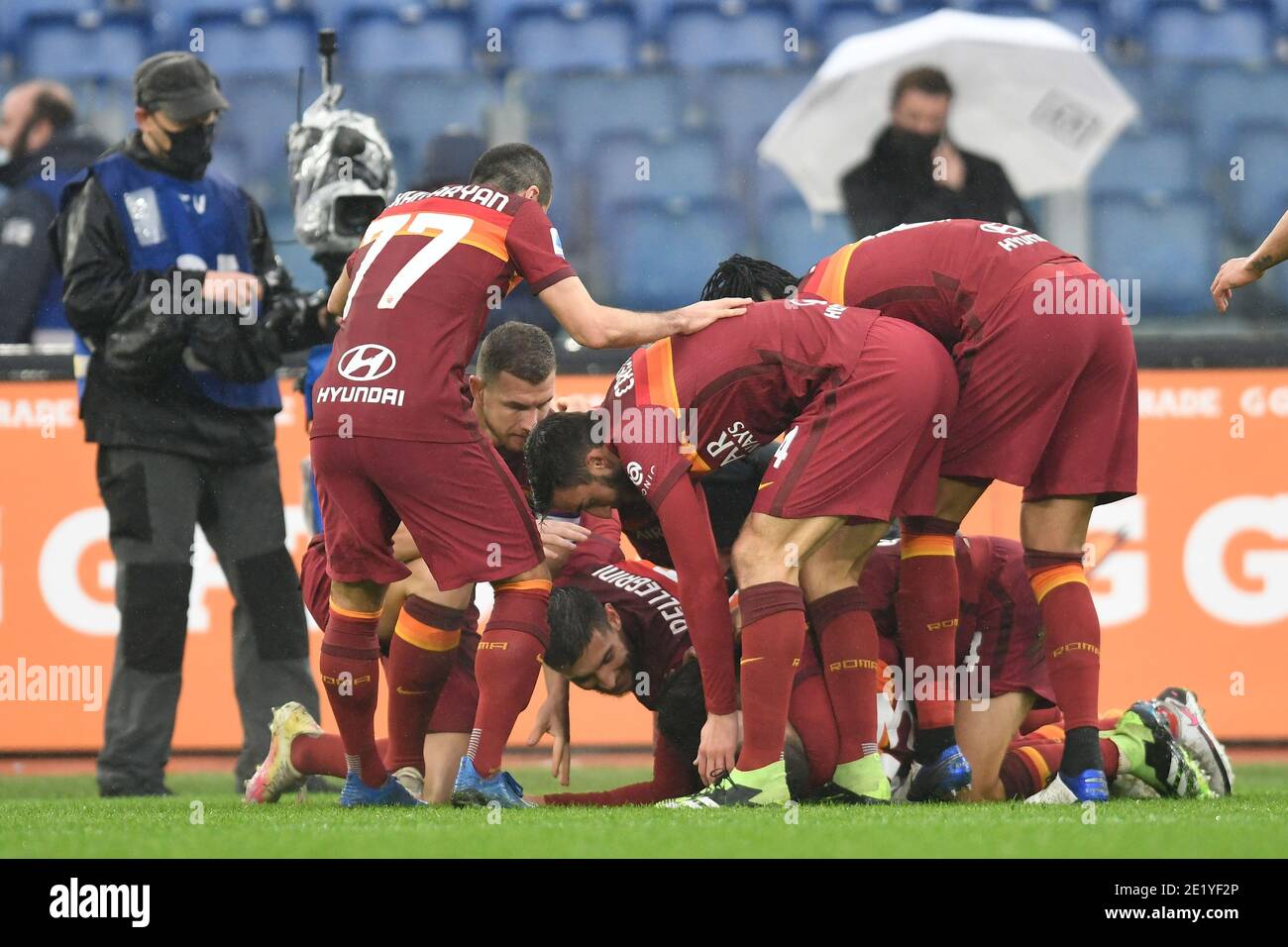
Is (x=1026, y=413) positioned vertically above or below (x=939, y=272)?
below

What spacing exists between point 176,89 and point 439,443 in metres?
2.27

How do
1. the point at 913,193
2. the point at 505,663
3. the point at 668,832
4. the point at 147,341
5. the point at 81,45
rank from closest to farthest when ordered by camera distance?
the point at 668,832 < the point at 505,663 < the point at 147,341 < the point at 913,193 < the point at 81,45

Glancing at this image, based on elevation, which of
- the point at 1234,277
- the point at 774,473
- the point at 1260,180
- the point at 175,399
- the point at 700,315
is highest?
the point at 1260,180

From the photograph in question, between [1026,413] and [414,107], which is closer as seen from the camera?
[1026,413]

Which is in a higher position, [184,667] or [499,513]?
[499,513]

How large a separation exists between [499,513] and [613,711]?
8.28 ft

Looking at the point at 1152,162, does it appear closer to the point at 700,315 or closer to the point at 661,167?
the point at 661,167

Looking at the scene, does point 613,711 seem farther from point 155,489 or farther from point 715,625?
point 715,625

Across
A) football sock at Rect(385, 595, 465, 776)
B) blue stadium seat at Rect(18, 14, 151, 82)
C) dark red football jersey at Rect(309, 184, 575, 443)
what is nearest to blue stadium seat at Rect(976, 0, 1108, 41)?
blue stadium seat at Rect(18, 14, 151, 82)

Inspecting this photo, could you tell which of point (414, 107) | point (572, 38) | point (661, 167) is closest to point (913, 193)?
point (661, 167)

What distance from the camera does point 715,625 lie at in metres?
4.53

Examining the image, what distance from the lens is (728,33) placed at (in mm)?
9492

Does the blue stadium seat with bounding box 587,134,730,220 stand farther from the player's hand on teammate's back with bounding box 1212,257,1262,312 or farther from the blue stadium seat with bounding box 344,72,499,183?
the player's hand on teammate's back with bounding box 1212,257,1262,312
